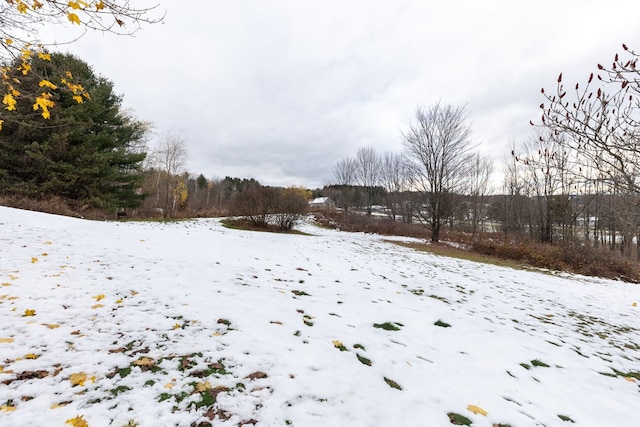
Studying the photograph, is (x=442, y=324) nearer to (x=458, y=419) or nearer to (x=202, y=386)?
(x=458, y=419)

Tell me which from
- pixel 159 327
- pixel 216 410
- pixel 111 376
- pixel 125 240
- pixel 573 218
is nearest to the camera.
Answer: pixel 216 410

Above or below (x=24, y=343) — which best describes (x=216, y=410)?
below

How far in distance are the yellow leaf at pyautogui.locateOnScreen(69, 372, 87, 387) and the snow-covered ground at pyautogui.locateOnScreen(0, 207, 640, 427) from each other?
12 millimetres

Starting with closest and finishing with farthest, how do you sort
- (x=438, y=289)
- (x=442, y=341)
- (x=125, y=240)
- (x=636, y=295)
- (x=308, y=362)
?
(x=308, y=362), (x=442, y=341), (x=438, y=289), (x=125, y=240), (x=636, y=295)

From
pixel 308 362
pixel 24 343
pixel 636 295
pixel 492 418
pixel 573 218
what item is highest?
pixel 573 218

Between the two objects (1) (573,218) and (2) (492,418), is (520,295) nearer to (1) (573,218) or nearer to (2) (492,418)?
(2) (492,418)

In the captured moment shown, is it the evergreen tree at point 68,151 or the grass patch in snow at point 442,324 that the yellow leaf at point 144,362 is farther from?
the evergreen tree at point 68,151

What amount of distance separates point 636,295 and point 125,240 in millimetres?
15898

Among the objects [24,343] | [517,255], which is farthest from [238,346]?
[517,255]

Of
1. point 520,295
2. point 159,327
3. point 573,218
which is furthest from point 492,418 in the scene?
point 573,218

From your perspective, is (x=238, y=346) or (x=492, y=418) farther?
(x=238, y=346)

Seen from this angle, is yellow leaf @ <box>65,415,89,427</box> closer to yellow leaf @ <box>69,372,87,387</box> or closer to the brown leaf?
yellow leaf @ <box>69,372,87,387</box>

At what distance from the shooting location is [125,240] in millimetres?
7559

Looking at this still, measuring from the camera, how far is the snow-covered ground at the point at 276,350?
6.77 ft
